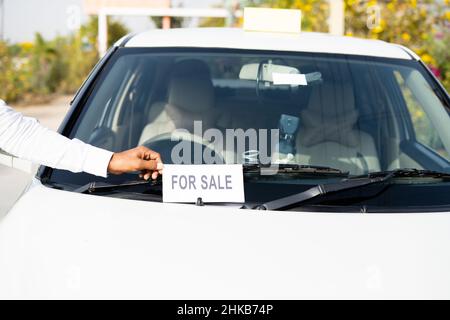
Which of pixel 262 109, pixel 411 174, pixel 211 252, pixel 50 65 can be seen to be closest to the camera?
pixel 211 252

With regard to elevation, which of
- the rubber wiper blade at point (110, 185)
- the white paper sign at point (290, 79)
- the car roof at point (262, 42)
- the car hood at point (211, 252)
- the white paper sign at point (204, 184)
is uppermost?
the car roof at point (262, 42)

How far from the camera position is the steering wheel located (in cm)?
285

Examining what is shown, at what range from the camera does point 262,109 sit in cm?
325

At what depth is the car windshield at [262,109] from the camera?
2.98 m

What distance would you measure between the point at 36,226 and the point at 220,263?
1.95ft

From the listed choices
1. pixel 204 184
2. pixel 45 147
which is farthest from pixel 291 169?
pixel 45 147

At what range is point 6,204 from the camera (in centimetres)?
402

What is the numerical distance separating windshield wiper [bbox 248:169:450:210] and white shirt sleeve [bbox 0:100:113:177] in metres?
0.53

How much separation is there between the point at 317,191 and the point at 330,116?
905mm

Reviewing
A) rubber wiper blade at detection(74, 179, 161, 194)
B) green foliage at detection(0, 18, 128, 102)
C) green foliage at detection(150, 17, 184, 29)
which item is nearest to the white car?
rubber wiper blade at detection(74, 179, 161, 194)

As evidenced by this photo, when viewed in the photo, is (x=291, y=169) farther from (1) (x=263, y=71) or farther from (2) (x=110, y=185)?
(1) (x=263, y=71)

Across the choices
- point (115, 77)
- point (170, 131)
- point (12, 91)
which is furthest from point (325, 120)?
point (12, 91)

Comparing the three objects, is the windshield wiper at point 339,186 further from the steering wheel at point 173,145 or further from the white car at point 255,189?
the steering wheel at point 173,145

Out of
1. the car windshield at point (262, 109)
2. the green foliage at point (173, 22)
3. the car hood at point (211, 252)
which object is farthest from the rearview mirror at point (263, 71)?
the green foliage at point (173, 22)
